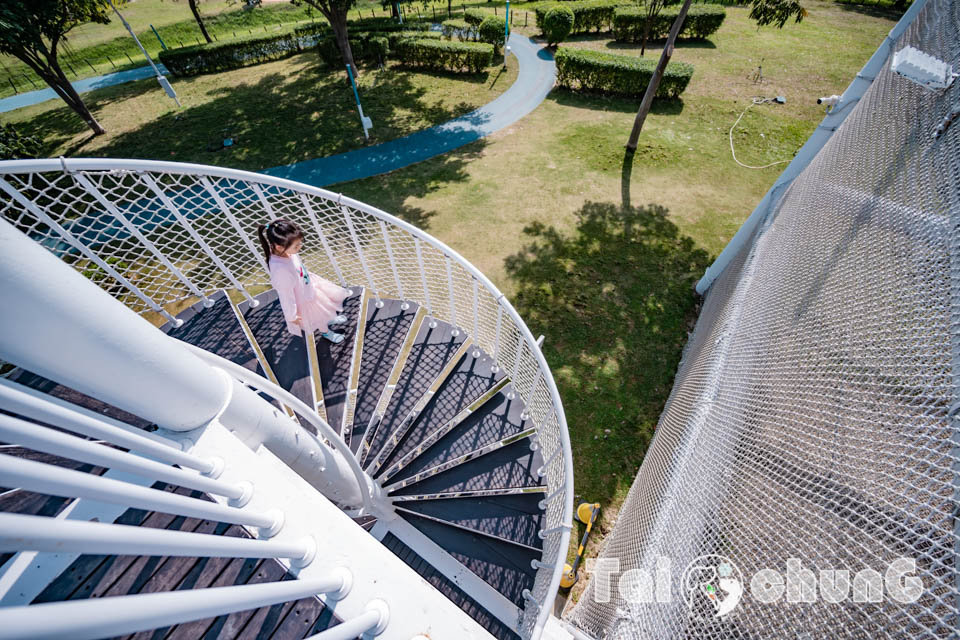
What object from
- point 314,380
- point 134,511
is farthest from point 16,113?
point 134,511

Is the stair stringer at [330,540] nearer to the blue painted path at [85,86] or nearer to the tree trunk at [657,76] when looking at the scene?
the tree trunk at [657,76]

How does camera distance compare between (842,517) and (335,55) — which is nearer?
(842,517)

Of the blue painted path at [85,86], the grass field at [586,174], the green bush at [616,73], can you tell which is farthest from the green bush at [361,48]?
the blue painted path at [85,86]

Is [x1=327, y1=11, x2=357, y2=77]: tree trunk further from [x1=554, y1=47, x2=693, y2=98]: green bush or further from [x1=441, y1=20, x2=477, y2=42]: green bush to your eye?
[x1=554, y1=47, x2=693, y2=98]: green bush

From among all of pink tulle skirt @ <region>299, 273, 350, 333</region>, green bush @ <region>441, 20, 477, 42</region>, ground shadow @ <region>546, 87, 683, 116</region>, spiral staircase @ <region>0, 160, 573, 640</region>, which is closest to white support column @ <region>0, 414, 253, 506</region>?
spiral staircase @ <region>0, 160, 573, 640</region>

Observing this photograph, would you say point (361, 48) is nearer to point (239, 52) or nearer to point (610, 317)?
point (239, 52)

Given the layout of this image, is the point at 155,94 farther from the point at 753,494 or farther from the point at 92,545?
the point at 753,494
